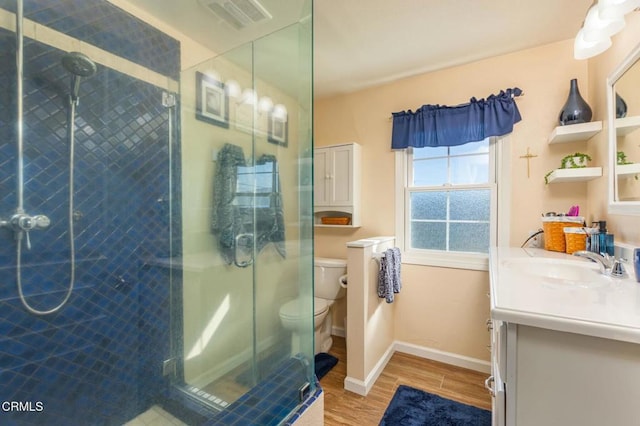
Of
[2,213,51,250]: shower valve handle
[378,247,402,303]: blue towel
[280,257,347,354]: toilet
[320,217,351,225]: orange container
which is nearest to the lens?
[2,213,51,250]: shower valve handle

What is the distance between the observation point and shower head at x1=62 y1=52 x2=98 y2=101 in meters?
1.15

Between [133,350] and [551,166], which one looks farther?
[551,166]

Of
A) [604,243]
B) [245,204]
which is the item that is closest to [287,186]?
[245,204]

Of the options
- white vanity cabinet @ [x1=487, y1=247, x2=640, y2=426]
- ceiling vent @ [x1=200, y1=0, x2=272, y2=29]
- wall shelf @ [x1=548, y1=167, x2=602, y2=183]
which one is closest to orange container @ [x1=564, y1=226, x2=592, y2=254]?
wall shelf @ [x1=548, y1=167, x2=602, y2=183]

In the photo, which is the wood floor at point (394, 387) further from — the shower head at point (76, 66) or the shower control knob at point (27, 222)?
the shower head at point (76, 66)

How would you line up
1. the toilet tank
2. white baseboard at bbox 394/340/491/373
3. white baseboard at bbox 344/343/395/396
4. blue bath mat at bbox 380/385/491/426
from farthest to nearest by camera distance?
the toilet tank < white baseboard at bbox 394/340/491/373 < white baseboard at bbox 344/343/395/396 < blue bath mat at bbox 380/385/491/426

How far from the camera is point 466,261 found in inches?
84.4

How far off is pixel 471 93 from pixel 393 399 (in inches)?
89.3

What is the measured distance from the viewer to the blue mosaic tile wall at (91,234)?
106 centimetres

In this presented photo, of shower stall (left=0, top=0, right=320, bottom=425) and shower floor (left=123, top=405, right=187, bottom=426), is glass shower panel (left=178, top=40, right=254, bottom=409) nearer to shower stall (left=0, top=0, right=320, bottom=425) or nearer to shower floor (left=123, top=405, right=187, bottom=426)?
shower stall (left=0, top=0, right=320, bottom=425)

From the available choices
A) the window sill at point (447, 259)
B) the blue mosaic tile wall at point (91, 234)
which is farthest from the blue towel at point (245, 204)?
the window sill at point (447, 259)

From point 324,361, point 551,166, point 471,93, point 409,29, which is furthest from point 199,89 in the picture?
point 551,166

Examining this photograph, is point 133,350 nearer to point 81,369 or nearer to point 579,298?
point 81,369

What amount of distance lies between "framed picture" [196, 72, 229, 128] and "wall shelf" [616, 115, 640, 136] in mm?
1996
